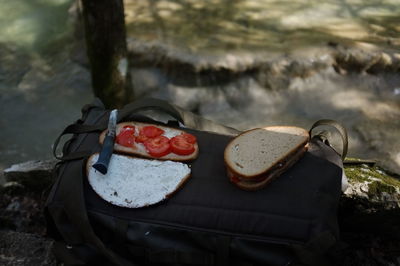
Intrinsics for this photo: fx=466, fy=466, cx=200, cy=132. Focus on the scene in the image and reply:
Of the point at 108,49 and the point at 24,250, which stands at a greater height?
the point at 108,49

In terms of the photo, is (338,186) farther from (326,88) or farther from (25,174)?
(326,88)

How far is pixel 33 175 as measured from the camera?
2.50m

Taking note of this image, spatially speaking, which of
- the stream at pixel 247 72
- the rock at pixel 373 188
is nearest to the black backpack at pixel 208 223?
the rock at pixel 373 188

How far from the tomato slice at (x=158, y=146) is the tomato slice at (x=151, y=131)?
0.08 ft

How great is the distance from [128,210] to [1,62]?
3680mm

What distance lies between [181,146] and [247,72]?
2045mm

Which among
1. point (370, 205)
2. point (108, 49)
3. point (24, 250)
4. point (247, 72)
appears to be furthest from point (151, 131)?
point (247, 72)

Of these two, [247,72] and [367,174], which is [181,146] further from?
[247,72]

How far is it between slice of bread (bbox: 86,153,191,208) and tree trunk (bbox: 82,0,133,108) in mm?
1284

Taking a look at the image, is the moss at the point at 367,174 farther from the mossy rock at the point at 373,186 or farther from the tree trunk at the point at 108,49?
the tree trunk at the point at 108,49

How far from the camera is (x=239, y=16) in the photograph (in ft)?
14.8

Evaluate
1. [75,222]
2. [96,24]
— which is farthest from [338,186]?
[96,24]

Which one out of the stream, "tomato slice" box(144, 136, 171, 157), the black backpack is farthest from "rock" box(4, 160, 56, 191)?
the stream

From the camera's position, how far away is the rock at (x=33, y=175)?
249cm
